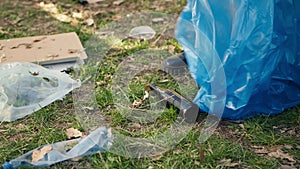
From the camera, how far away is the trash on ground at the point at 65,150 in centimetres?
203

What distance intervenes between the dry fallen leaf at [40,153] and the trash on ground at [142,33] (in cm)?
147

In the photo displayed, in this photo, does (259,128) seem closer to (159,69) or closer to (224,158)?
(224,158)

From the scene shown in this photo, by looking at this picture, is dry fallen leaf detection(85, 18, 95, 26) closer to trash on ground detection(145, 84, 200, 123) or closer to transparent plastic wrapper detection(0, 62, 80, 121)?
transparent plastic wrapper detection(0, 62, 80, 121)

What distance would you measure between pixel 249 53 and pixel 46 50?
1487 millimetres

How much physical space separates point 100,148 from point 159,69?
0.97 m

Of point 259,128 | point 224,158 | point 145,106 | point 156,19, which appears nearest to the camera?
point 224,158

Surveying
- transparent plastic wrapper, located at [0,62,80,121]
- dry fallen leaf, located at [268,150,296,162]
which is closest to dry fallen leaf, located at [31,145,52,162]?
transparent plastic wrapper, located at [0,62,80,121]

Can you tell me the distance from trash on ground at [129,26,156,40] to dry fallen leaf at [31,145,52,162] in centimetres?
147

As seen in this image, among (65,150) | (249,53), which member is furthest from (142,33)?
(65,150)

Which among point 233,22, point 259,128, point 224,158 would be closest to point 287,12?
point 233,22

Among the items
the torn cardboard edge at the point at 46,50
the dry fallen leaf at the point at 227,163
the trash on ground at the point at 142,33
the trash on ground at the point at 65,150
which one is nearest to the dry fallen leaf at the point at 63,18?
the torn cardboard edge at the point at 46,50

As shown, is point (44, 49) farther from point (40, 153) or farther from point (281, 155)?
point (281, 155)

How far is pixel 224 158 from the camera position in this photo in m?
2.12

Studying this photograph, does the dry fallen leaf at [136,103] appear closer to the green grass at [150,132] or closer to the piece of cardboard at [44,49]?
the green grass at [150,132]
